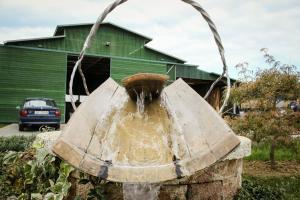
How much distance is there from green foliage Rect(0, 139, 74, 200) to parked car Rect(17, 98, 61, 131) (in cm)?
1109

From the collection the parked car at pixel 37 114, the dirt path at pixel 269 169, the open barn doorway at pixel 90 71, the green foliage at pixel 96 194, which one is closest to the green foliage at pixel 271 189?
the dirt path at pixel 269 169

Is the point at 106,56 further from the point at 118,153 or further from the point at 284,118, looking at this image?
the point at 118,153

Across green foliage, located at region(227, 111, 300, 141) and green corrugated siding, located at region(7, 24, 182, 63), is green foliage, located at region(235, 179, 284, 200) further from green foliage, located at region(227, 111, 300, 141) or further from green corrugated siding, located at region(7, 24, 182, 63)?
green corrugated siding, located at region(7, 24, 182, 63)

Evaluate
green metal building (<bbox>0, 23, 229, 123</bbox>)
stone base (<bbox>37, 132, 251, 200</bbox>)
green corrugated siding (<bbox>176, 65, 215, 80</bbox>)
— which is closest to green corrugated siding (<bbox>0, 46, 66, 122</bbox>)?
green metal building (<bbox>0, 23, 229, 123</bbox>)

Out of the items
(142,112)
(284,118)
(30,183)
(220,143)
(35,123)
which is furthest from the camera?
(35,123)

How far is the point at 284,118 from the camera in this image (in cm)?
744

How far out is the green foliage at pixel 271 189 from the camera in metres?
4.21

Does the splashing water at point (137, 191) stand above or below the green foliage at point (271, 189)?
above

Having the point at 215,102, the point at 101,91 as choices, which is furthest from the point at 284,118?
the point at 215,102

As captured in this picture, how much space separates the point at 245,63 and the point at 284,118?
1.98 metres

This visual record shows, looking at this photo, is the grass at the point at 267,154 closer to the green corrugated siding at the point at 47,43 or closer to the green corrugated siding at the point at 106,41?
the green corrugated siding at the point at 106,41

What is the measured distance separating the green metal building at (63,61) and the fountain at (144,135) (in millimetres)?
20076

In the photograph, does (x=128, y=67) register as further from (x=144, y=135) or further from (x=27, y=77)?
(x=144, y=135)

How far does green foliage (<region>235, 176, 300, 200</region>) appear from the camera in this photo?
4.21 meters
